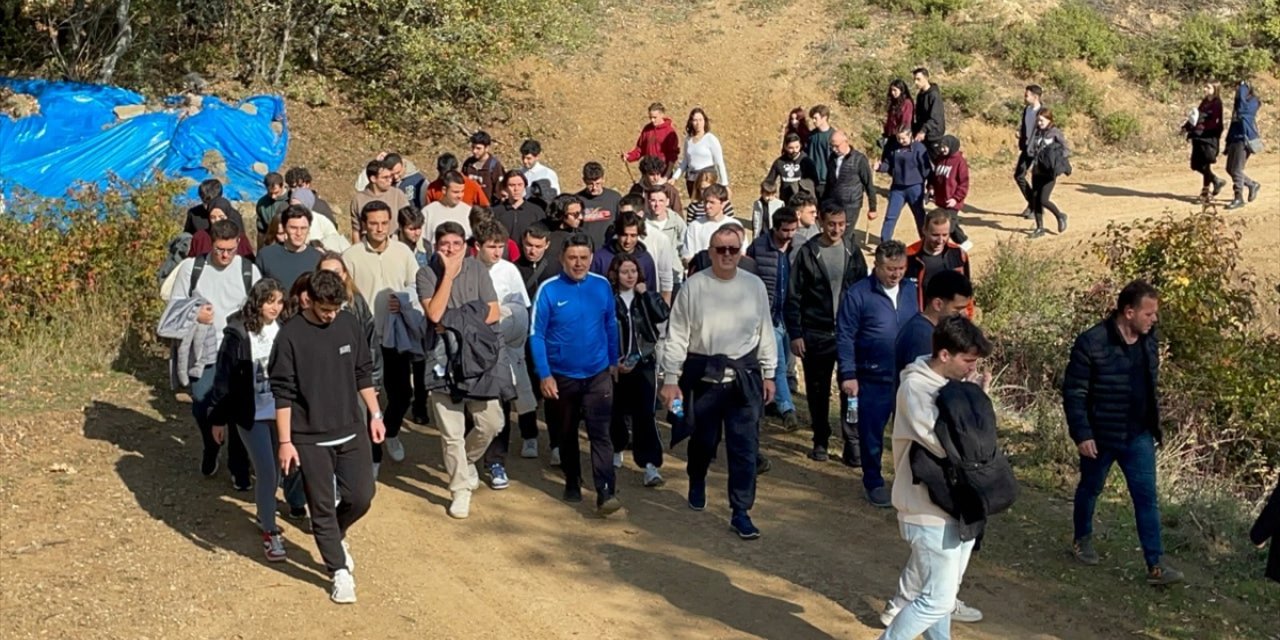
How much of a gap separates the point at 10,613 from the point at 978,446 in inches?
193

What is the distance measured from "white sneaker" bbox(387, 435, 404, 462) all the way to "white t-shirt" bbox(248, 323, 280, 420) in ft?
6.25

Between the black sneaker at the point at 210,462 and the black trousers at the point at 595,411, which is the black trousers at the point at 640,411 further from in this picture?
the black sneaker at the point at 210,462

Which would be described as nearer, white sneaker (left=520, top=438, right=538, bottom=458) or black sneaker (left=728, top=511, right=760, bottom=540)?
black sneaker (left=728, top=511, right=760, bottom=540)

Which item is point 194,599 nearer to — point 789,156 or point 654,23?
point 789,156

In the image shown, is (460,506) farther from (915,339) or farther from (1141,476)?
(1141,476)

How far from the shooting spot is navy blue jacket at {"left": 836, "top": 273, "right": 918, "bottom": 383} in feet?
27.7

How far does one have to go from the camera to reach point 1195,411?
10.7 metres

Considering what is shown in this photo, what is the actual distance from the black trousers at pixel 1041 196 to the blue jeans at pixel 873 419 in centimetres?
811

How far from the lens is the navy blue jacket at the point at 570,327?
8227 mm

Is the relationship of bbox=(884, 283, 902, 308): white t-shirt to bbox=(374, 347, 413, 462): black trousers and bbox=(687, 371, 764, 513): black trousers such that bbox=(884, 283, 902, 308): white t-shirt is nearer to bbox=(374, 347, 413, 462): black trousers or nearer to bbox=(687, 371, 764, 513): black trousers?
bbox=(687, 371, 764, 513): black trousers

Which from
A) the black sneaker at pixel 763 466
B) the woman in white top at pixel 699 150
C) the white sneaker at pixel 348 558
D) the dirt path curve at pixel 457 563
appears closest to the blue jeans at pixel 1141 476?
the dirt path curve at pixel 457 563

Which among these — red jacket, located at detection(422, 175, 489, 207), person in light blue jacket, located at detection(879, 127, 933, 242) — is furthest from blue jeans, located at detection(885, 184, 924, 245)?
red jacket, located at detection(422, 175, 489, 207)

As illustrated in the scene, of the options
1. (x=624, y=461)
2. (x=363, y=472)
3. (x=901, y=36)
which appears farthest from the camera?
(x=901, y=36)

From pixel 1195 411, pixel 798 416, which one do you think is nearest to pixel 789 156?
pixel 798 416
